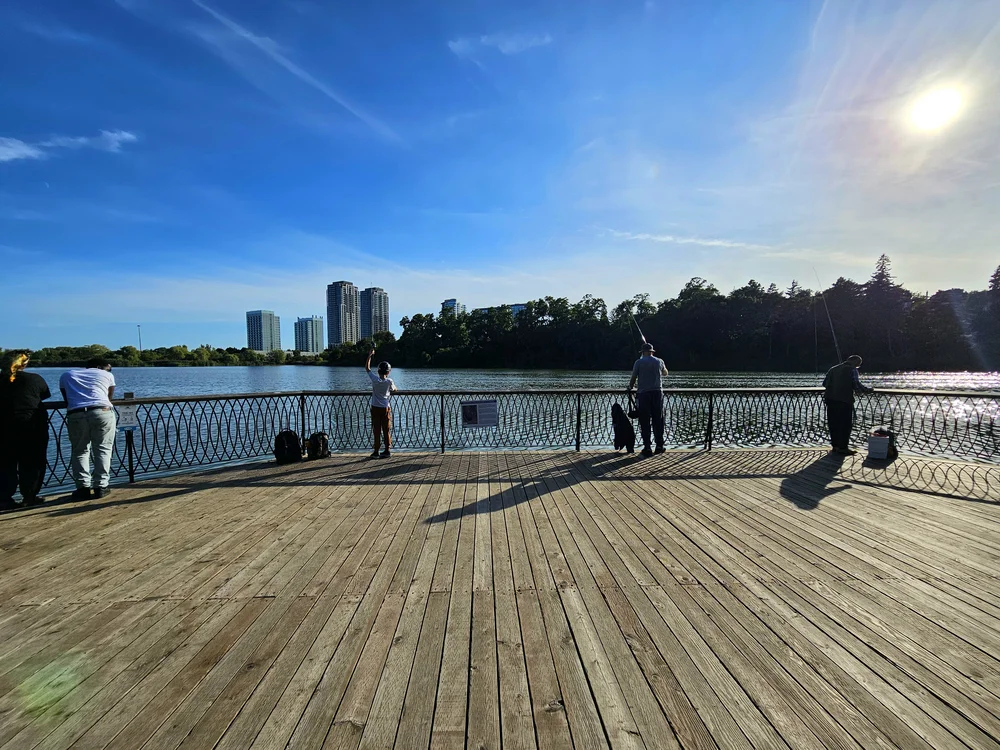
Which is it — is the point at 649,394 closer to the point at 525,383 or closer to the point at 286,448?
the point at 286,448

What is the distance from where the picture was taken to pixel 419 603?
8.23 ft

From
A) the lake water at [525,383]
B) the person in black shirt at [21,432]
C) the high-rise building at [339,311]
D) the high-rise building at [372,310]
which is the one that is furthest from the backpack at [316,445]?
the high-rise building at [372,310]

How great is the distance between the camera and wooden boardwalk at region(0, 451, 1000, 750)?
165 cm

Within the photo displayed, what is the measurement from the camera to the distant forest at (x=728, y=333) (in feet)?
184

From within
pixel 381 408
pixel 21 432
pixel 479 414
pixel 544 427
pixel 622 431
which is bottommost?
pixel 544 427

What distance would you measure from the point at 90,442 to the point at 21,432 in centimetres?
52

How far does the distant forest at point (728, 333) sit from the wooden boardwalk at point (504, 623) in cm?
4168

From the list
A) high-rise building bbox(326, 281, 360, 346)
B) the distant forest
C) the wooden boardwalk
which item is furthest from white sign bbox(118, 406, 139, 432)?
high-rise building bbox(326, 281, 360, 346)

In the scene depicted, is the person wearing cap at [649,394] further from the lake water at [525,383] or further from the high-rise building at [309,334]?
the high-rise building at [309,334]

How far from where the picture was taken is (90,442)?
4.77m

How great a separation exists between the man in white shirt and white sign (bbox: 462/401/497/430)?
4.15m

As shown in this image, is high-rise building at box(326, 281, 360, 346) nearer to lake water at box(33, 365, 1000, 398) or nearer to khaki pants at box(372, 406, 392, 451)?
lake water at box(33, 365, 1000, 398)

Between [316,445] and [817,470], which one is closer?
[817,470]

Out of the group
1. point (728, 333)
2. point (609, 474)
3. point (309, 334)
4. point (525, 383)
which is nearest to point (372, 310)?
point (309, 334)
